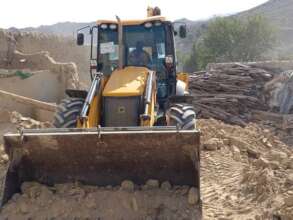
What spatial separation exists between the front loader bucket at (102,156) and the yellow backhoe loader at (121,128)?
0.04 feet

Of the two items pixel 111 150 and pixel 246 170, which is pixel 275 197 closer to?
pixel 246 170

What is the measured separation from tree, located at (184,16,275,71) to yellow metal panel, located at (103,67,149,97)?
102 feet

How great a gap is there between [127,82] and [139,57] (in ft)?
3.12

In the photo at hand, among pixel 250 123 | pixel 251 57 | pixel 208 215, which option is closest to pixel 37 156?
pixel 208 215

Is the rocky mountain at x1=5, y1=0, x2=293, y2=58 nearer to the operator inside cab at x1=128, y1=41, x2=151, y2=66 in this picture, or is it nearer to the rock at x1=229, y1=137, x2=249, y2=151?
the rock at x1=229, y1=137, x2=249, y2=151

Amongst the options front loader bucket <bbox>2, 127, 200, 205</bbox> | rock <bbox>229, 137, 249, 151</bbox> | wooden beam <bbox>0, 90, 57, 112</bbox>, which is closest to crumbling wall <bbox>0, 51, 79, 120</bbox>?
wooden beam <bbox>0, 90, 57, 112</bbox>

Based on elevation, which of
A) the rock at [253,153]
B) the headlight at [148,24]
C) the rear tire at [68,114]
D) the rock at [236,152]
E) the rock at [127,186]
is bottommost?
the rock at [253,153]

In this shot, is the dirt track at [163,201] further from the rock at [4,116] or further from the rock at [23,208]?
the rock at [4,116]

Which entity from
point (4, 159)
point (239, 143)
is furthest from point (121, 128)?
→ point (239, 143)

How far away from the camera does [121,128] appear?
7.30 metres

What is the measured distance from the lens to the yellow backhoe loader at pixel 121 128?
23.8ft

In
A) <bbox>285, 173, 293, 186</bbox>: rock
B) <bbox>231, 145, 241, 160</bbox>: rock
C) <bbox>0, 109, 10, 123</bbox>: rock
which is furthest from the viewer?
<bbox>0, 109, 10, 123</bbox>: rock

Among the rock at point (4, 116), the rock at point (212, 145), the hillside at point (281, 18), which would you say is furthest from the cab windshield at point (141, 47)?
the hillside at point (281, 18)

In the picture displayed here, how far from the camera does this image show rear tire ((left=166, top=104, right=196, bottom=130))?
8140mm
